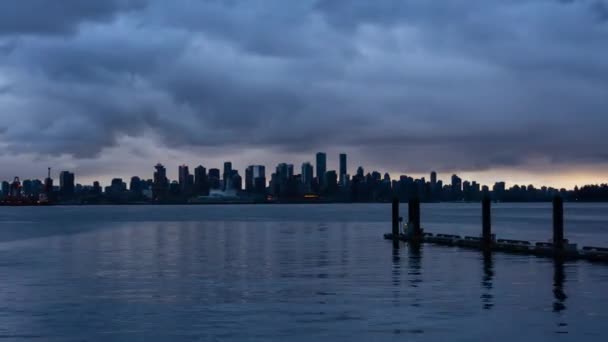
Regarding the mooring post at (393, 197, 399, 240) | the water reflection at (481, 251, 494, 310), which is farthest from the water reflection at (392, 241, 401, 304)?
the mooring post at (393, 197, 399, 240)

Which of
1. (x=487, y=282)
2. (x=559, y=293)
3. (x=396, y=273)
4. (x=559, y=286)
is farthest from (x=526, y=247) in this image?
(x=559, y=293)

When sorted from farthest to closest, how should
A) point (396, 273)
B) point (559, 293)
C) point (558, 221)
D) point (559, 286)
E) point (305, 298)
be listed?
point (558, 221) < point (396, 273) < point (559, 286) < point (559, 293) < point (305, 298)

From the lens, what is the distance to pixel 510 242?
63.1 meters

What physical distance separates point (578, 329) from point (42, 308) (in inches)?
818

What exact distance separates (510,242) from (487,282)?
76.4 feet

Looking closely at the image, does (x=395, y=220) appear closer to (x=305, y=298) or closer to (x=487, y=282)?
(x=487, y=282)

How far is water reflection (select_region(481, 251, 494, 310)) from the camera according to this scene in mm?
32812

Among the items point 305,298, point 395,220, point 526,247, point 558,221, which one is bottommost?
point 305,298

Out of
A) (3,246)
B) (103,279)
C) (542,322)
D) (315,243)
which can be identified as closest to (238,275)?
(103,279)

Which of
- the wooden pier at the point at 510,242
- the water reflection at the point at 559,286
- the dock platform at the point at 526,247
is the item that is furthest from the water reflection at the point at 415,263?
the water reflection at the point at 559,286

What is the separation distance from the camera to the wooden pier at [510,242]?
53.7 m

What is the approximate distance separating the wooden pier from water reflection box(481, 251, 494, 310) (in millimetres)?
3517

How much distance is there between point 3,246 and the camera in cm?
8238

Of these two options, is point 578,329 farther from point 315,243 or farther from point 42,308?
point 315,243
